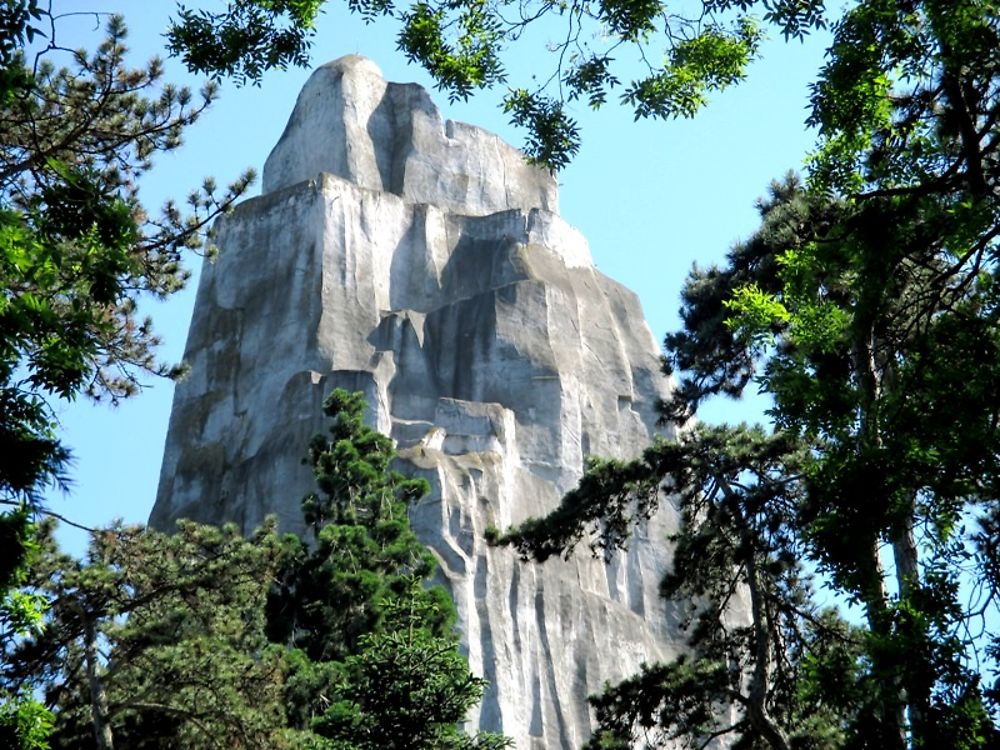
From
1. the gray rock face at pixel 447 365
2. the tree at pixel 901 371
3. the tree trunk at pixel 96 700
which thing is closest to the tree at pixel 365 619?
the tree trunk at pixel 96 700

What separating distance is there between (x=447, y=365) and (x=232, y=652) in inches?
1384

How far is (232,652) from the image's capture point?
2180 cm

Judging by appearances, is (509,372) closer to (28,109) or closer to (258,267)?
(258,267)

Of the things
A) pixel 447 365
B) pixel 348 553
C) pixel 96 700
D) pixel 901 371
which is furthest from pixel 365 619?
pixel 447 365

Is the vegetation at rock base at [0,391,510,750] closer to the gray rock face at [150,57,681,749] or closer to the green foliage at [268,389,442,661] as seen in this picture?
the green foliage at [268,389,442,661]

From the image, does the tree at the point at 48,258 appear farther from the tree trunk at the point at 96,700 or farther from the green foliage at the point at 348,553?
the green foliage at the point at 348,553

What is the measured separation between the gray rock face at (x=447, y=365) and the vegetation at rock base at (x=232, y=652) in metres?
14.8

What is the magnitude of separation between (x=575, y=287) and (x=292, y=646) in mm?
33367

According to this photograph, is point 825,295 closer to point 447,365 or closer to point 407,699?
point 407,699

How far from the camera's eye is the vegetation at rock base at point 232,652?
679 inches

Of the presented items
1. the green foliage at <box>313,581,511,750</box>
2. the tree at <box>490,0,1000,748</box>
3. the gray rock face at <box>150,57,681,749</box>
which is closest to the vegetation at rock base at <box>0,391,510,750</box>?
the green foliage at <box>313,581,511,750</box>

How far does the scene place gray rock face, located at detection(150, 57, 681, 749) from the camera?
1866 inches

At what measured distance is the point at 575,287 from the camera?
61.1 metres

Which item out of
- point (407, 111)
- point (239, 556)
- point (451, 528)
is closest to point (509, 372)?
point (451, 528)
